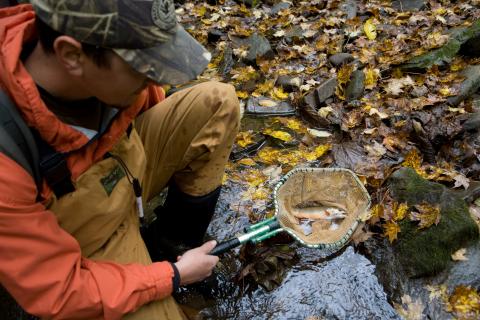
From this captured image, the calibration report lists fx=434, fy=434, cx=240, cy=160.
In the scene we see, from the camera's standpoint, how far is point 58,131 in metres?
1.65

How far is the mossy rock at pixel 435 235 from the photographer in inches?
104

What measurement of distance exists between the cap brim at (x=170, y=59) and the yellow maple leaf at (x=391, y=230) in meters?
1.73

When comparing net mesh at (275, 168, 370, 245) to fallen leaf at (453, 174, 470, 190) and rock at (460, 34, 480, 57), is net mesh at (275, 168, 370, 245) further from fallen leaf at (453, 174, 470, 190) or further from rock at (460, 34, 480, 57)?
rock at (460, 34, 480, 57)

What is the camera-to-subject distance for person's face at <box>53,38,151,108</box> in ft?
5.18

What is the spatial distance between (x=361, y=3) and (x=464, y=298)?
4.89m

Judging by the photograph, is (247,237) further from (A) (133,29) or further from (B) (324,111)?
(B) (324,111)

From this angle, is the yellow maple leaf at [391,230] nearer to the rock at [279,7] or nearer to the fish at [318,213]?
the fish at [318,213]

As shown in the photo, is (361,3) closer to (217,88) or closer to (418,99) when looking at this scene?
(418,99)

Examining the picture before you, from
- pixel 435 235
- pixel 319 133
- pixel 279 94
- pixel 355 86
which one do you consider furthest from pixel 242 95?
pixel 435 235

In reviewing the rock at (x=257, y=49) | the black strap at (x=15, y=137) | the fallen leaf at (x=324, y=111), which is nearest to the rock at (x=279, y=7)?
the rock at (x=257, y=49)

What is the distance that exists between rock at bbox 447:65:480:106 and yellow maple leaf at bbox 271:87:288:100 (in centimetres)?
152

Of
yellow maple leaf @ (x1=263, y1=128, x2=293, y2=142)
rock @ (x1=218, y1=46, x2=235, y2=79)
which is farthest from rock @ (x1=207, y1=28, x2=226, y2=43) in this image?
yellow maple leaf @ (x1=263, y1=128, x2=293, y2=142)

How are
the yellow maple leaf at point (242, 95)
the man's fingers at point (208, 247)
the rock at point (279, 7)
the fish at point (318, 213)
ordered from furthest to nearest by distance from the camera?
the rock at point (279, 7), the yellow maple leaf at point (242, 95), the fish at point (318, 213), the man's fingers at point (208, 247)

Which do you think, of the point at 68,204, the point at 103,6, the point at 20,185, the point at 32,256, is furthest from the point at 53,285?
the point at 103,6
